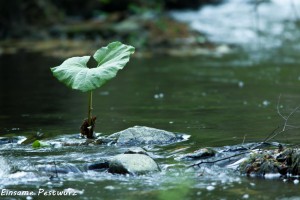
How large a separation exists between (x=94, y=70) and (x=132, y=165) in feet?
4.54

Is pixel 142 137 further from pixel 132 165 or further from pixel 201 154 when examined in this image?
pixel 132 165

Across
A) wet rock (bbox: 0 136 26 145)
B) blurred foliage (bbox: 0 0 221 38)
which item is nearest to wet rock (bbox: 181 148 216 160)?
wet rock (bbox: 0 136 26 145)

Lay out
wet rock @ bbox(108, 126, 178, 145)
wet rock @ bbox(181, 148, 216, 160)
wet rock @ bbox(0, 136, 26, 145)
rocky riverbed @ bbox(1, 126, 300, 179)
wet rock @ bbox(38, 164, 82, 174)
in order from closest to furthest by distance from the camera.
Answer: rocky riverbed @ bbox(1, 126, 300, 179) → wet rock @ bbox(38, 164, 82, 174) → wet rock @ bbox(181, 148, 216, 160) → wet rock @ bbox(108, 126, 178, 145) → wet rock @ bbox(0, 136, 26, 145)

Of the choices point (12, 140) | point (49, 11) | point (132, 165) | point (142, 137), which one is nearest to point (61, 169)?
point (132, 165)

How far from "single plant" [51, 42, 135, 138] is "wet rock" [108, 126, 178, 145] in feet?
1.38

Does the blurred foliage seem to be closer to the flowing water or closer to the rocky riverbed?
the flowing water

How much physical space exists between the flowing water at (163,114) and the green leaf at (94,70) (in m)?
0.64

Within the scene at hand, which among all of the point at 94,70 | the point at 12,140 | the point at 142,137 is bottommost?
the point at 12,140

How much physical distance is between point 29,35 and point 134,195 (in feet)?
55.2

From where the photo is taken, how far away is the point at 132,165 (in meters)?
5.15

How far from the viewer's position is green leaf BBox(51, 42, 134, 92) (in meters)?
6.05

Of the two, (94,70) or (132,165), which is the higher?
(94,70)

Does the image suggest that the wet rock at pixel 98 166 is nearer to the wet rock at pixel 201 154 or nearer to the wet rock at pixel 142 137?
the wet rock at pixel 201 154

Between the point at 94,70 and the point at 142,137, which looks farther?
the point at 142,137
